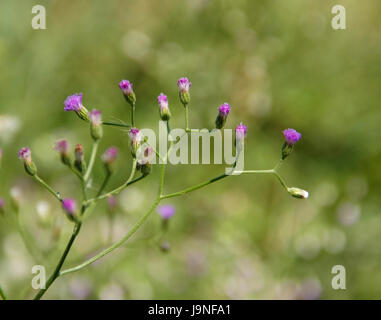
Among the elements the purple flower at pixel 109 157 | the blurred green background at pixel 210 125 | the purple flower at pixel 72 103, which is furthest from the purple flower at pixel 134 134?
the blurred green background at pixel 210 125

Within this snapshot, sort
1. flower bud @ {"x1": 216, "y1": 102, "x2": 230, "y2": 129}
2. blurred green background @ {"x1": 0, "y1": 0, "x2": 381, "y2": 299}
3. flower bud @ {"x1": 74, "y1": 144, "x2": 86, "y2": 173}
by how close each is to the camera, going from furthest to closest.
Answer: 1. blurred green background @ {"x1": 0, "y1": 0, "x2": 381, "y2": 299}
2. flower bud @ {"x1": 216, "y1": 102, "x2": 230, "y2": 129}
3. flower bud @ {"x1": 74, "y1": 144, "x2": 86, "y2": 173}

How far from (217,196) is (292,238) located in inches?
49.3

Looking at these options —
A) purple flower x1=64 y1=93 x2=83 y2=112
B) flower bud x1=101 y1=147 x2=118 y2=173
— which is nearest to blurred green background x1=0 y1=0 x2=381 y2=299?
purple flower x1=64 y1=93 x2=83 y2=112

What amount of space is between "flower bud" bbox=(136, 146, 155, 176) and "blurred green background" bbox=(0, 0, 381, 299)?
1.66 m

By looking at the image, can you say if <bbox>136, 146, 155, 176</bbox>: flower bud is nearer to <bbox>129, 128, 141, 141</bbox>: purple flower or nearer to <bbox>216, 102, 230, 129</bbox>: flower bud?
<bbox>129, 128, 141, 141</bbox>: purple flower

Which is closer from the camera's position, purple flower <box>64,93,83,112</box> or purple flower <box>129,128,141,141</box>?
purple flower <box>129,128,141,141</box>

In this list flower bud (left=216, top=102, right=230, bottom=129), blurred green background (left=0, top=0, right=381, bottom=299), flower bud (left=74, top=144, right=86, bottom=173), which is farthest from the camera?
blurred green background (left=0, top=0, right=381, bottom=299)

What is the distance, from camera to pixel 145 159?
1.97 meters

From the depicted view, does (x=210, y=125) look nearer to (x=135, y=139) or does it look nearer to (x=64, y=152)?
(x=135, y=139)

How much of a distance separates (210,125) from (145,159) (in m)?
2.85

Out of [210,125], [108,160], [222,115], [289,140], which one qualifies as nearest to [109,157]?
[108,160]

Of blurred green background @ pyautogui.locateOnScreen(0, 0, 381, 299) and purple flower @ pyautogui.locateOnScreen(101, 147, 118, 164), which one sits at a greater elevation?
blurred green background @ pyautogui.locateOnScreen(0, 0, 381, 299)

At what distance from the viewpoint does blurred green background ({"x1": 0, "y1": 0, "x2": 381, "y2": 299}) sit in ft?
13.5

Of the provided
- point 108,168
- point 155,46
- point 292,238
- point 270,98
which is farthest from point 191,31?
point 108,168
